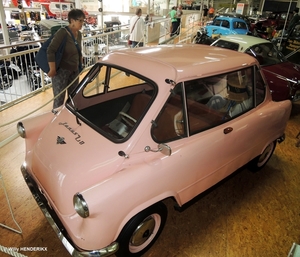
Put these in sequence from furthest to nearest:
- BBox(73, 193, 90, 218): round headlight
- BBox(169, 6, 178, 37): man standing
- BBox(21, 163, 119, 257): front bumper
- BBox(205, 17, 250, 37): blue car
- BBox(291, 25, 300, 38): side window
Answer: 1. BBox(169, 6, 178, 37): man standing
2. BBox(205, 17, 250, 37): blue car
3. BBox(291, 25, 300, 38): side window
4. BBox(21, 163, 119, 257): front bumper
5. BBox(73, 193, 90, 218): round headlight

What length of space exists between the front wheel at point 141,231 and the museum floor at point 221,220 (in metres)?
0.14

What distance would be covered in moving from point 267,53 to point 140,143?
209 inches

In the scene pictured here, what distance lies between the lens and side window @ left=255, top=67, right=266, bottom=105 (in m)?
2.96

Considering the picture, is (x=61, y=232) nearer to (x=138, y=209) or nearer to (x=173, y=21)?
(x=138, y=209)

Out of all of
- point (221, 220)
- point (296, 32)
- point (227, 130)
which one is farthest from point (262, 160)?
point (296, 32)

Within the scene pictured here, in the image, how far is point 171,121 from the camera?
2.20 metres

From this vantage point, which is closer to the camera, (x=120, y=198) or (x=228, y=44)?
(x=120, y=198)

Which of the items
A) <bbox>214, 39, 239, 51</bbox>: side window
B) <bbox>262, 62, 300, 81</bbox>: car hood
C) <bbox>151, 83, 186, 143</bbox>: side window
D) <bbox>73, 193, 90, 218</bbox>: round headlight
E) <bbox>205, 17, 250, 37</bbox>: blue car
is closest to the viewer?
<bbox>73, 193, 90, 218</bbox>: round headlight

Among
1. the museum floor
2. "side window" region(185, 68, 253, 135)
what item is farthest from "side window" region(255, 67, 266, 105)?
the museum floor

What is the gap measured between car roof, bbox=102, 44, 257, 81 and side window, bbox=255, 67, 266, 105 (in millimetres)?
194

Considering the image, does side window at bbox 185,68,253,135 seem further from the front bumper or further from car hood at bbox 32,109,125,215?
the front bumper

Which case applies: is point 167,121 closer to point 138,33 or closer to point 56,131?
point 56,131

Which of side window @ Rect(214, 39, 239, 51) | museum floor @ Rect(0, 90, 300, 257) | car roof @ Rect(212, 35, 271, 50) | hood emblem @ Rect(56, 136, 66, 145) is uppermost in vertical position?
car roof @ Rect(212, 35, 271, 50)

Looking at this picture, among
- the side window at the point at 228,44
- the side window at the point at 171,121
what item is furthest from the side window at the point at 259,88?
the side window at the point at 228,44
